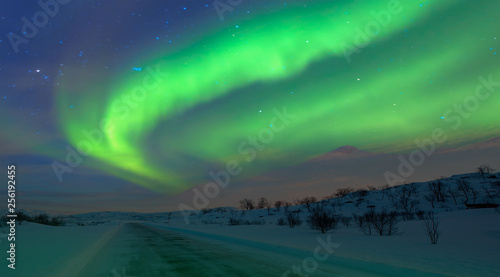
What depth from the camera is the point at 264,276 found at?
652 cm

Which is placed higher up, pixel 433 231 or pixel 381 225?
pixel 381 225

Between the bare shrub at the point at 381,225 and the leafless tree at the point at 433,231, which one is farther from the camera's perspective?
the bare shrub at the point at 381,225

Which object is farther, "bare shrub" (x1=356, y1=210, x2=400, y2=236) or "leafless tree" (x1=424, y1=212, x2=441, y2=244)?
"bare shrub" (x1=356, y1=210, x2=400, y2=236)

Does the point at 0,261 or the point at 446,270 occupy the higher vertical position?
the point at 0,261

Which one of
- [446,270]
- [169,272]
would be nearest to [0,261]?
[169,272]

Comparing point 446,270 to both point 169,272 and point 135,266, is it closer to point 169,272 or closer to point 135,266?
point 169,272

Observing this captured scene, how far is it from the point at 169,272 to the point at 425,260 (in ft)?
23.8

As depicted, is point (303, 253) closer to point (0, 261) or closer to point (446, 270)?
point (446, 270)

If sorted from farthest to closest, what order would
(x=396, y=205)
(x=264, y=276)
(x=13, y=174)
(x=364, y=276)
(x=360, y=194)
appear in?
(x=360, y=194), (x=396, y=205), (x=13, y=174), (x=364, y=276), (x=264, y=276)

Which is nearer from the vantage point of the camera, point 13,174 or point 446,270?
point 446,270

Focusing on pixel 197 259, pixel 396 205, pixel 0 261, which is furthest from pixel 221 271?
pixel 396 205

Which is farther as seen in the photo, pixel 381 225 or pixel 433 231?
pixel 381 225

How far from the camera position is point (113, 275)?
22.4 feet

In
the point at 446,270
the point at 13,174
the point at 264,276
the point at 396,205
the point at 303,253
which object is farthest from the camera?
the point at 396,205
